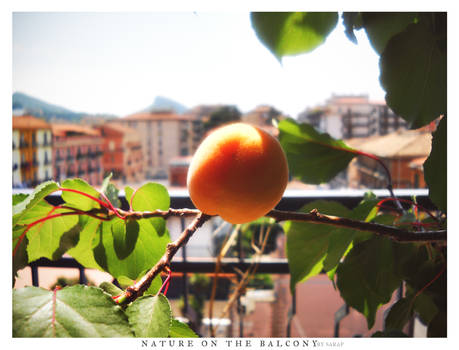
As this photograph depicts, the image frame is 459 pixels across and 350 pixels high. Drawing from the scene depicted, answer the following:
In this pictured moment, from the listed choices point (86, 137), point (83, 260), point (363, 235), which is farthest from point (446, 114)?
point (86, 137)

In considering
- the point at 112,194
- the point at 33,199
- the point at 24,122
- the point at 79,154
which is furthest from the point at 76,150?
the point at 33,199

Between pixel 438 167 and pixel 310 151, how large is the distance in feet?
0.45

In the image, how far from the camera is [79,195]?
0.27m

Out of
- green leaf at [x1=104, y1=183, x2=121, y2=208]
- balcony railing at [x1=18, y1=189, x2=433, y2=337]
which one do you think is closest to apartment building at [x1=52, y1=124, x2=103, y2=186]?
balcony railing at [x1=18, y1=189, x2=433, y2=337]

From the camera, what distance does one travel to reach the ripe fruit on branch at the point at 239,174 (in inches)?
6.8

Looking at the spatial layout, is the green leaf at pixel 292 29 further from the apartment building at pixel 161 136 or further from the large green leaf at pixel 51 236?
the apartment building at pixel 161 136

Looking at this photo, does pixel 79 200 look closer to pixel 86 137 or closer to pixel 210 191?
A: pixel 210 191

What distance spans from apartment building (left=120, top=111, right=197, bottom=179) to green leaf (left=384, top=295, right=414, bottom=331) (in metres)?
20.0

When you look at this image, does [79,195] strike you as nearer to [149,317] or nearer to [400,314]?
[149,317]

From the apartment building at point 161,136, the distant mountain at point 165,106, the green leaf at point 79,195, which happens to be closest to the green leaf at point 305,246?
the green leaf at point 79,195

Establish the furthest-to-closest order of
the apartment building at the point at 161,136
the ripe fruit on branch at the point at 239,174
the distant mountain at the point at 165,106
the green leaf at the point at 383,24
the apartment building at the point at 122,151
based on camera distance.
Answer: the apartment building at the point at 161,136 < the distant mountain at the point at 165,106 < the apartment building at the point at 122,151 < the green leaf at the point at 383,24 < the ripe fruit on branch at the point at 239,174

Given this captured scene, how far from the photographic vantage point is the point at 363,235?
1.26 feet

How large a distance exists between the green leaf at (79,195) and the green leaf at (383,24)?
0.28 m
